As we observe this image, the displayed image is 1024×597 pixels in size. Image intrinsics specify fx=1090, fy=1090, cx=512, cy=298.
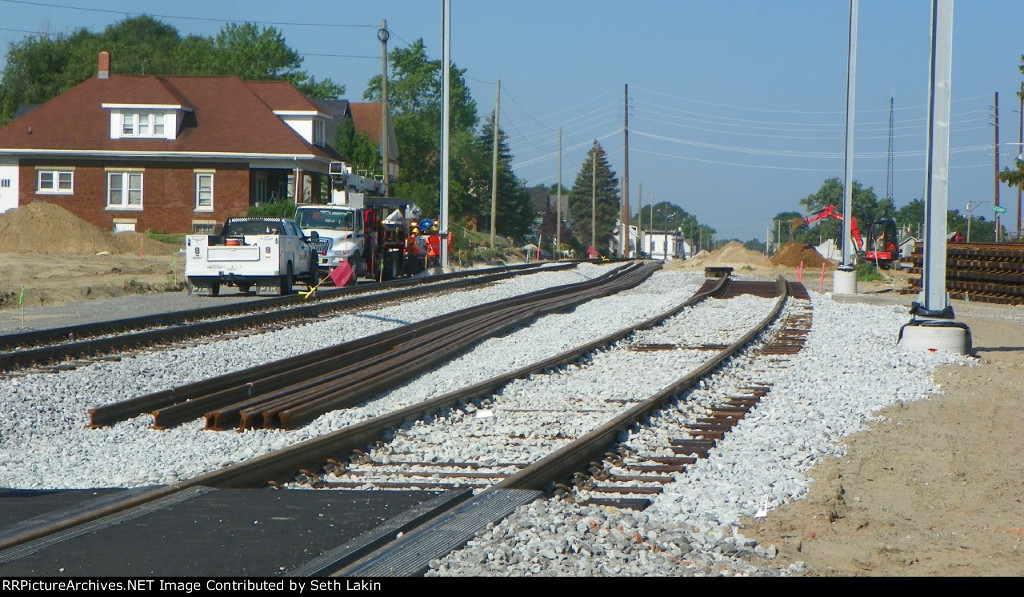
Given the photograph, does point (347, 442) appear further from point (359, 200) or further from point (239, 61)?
point (239, 61)

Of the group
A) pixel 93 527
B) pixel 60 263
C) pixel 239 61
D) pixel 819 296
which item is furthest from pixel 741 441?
pixel 239 61

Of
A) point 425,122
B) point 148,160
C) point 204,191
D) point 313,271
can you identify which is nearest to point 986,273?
point 313,271

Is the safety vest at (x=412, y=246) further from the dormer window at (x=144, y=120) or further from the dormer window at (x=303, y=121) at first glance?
the dormer window at (x=303, y=121)

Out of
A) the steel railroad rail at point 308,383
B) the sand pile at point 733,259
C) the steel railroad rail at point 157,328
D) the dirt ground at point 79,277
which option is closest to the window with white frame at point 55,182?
the dirt ground at point 79,277

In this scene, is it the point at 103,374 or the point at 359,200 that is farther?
the point at 359,200

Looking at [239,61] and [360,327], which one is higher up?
[239,61]

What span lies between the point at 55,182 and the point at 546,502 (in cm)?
5247

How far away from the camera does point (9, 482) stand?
7750mm

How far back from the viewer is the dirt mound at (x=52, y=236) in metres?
40.5

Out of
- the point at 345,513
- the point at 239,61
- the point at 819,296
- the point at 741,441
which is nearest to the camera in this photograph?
the point at 345,513

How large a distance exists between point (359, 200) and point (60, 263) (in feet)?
32.9

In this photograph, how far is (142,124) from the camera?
178ft

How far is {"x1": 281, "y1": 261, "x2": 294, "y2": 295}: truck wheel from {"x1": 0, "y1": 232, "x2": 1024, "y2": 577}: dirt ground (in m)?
15.9

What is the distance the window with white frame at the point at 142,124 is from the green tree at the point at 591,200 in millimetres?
Answer: 89908
